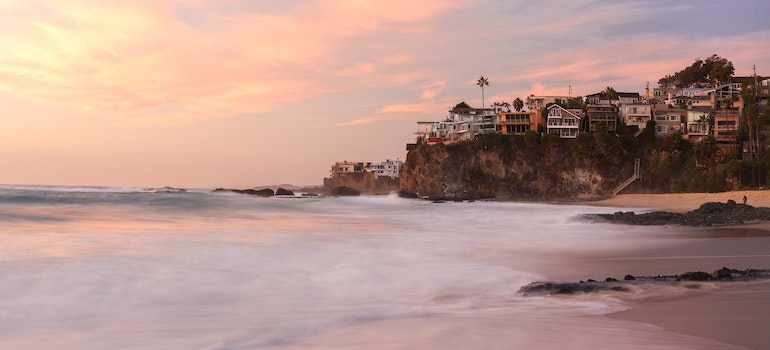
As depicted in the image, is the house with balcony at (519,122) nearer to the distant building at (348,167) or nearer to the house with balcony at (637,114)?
the house with balcony at (637,114)

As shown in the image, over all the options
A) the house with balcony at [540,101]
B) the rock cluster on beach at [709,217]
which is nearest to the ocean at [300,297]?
the rock cluster on beach at [709,217]

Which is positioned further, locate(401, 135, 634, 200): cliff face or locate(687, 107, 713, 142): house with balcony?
locate(687, 107, 713, 142): house with balcony

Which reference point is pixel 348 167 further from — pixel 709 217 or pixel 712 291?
pixel 712 291

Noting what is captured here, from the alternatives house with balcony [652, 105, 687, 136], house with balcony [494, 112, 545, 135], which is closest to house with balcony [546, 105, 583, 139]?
house with balcony [494, 112, 545, 135]

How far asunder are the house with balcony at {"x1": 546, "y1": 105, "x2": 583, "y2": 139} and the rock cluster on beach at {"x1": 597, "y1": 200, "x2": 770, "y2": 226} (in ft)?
163

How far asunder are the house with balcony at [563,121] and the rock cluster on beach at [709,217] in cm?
4979

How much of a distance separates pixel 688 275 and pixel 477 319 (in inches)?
151

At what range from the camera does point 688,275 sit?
8.87m

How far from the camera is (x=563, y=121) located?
77.2 metres

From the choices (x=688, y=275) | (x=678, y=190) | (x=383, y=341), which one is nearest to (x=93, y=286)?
(x=383, y=341)

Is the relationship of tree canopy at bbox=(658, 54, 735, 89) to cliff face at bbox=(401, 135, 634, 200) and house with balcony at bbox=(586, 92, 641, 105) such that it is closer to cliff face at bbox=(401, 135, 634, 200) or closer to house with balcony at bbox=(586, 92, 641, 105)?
house with balcony at bbox=(586, 92, 641, 105)

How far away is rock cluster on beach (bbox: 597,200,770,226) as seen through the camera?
76.9 feet

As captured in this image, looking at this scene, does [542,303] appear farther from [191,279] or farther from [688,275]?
[191,279]

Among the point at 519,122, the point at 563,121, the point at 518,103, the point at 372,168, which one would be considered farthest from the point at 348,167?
the point at 563,121
